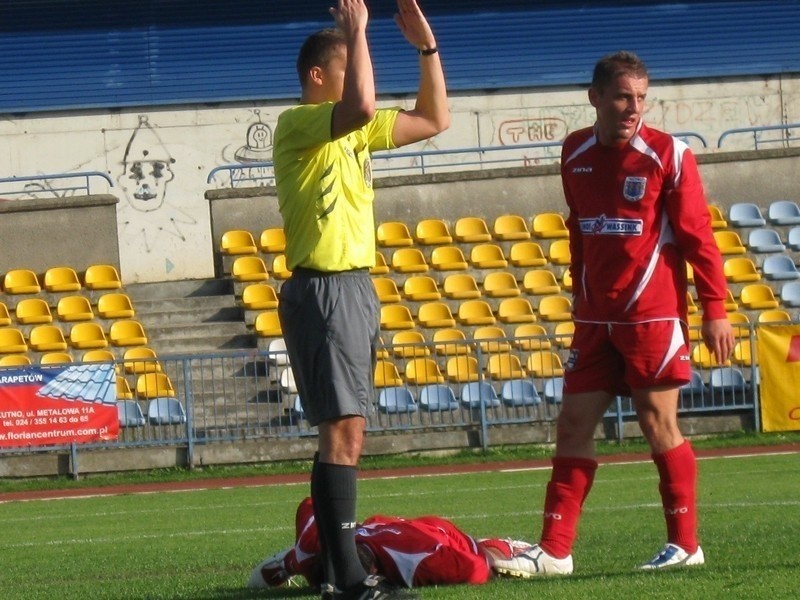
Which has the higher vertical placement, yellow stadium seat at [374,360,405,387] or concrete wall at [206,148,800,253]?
concrete wall at [206,148,800,253]

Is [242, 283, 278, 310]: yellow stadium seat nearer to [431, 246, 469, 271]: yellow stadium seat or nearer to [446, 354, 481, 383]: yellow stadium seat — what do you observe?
[431, 246, 469, 271]: yellow stadium seat

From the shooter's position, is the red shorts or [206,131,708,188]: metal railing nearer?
the red shorts

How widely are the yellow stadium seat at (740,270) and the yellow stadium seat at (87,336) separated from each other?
9.48 metres

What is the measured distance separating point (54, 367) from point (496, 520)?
8.86 metres

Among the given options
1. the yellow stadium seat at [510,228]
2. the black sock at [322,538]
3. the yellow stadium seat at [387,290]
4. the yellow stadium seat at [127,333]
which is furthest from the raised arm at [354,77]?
the yellow stadium seat at [510,228]

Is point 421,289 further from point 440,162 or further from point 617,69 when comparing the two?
point 617,69

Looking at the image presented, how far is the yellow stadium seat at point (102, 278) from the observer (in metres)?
21.6

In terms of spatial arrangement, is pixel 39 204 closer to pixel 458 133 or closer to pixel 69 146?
pixel 69 146

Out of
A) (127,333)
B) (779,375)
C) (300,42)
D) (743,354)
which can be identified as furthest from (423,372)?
(300,42)

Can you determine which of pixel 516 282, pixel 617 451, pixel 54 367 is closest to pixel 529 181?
pixel 516 282

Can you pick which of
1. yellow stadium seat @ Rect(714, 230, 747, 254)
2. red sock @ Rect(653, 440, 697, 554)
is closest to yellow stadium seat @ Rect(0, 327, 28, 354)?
yellow stadium seat @ Rect(714, 230, 747, 254)

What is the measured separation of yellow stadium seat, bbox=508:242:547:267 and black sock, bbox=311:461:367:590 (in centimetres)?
1702

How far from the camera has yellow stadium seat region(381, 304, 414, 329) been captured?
66.4 feet

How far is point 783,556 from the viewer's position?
19.5 feet
